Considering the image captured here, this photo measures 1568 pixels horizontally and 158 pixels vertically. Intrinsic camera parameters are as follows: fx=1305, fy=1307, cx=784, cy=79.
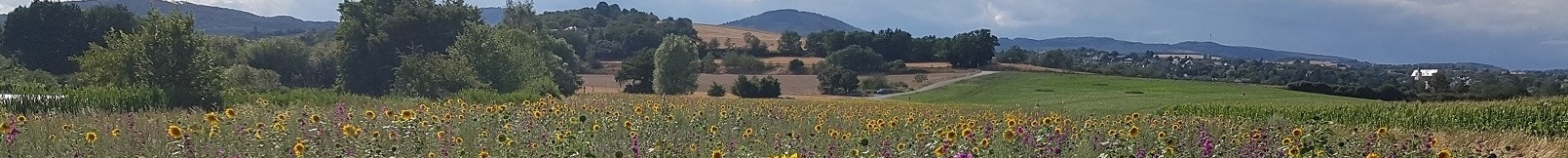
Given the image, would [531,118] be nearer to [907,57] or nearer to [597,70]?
[597,70]

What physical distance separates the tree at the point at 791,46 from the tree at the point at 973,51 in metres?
17.8

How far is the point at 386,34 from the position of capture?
55.4m

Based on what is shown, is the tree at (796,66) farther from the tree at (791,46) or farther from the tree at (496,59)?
the tree at (496,59)

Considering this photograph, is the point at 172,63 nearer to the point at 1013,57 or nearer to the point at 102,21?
the point at 102,21

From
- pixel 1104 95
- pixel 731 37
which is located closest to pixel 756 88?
pixel 1104 95

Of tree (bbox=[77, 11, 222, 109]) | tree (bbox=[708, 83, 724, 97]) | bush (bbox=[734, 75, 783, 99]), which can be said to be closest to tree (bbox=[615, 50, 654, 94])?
tree (bbox=[708, 83, 724, 97])

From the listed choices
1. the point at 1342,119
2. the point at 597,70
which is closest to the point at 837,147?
the point at 1342,119

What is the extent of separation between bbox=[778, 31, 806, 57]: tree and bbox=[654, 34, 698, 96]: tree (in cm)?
4863

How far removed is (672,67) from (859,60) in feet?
109

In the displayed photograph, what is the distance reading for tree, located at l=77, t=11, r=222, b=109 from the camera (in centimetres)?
2097

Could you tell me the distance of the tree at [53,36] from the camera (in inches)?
2202

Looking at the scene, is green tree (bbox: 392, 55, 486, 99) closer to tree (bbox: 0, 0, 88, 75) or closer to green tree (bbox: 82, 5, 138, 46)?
green tree (bbox: 82, 5, 138, 46)

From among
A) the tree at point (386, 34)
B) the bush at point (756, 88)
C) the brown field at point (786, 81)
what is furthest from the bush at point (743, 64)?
the tree at point (386, 34)

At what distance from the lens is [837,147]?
260 inches
